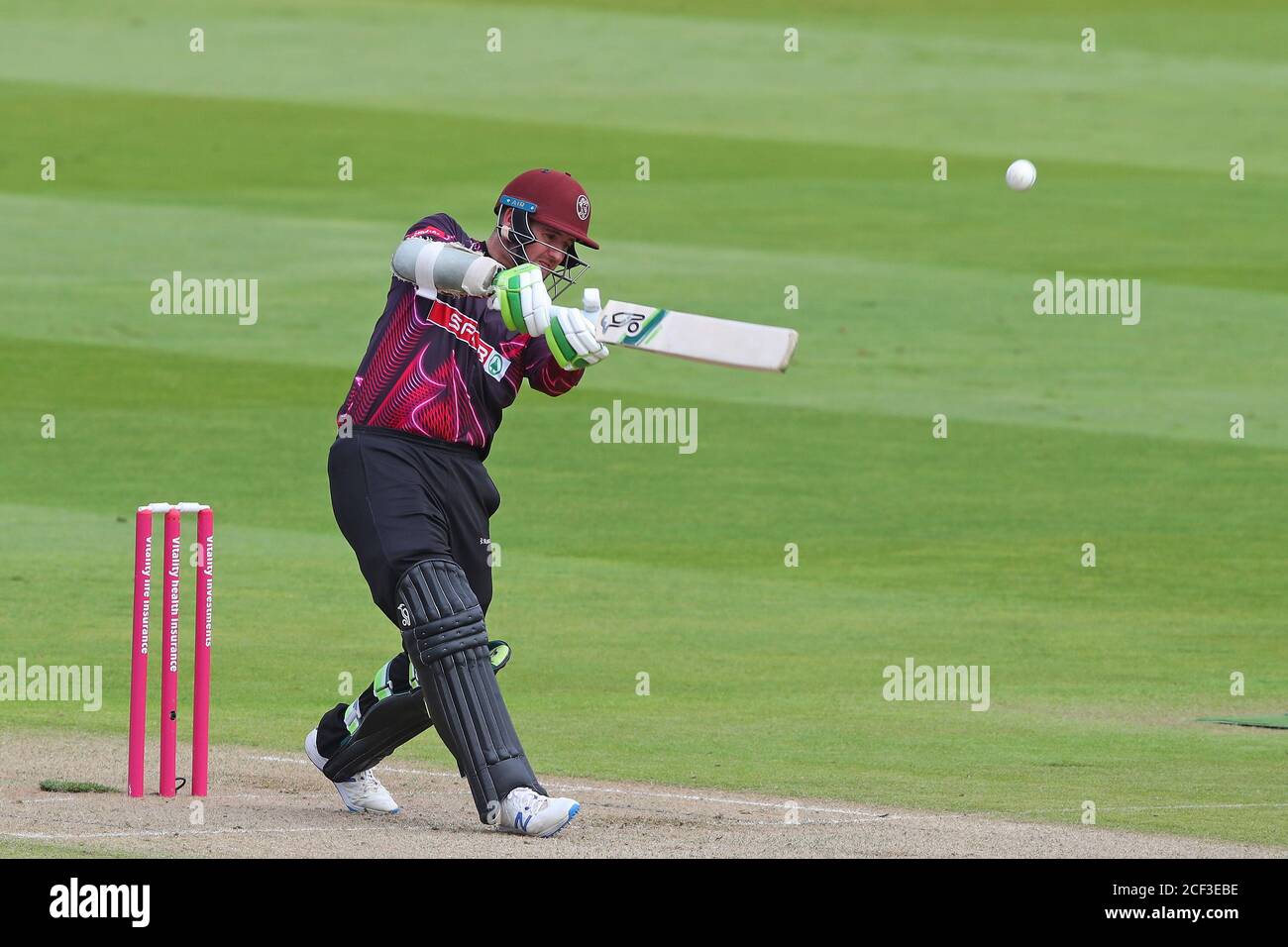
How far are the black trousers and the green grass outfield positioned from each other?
1.40 m

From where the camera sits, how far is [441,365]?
24.8 ft

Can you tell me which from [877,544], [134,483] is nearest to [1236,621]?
[877,544]

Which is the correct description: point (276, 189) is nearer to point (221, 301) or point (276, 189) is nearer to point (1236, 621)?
point (221, 301)

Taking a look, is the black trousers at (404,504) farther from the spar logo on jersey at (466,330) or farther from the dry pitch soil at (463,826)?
the dry pitch soil at (463,826)

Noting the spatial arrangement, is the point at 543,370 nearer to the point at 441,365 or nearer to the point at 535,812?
the point at 441,365

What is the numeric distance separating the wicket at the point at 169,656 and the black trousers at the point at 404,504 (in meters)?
0.63

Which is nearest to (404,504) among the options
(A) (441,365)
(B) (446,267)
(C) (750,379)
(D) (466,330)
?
(A) (441,365)

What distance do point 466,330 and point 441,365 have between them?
135 millimetres

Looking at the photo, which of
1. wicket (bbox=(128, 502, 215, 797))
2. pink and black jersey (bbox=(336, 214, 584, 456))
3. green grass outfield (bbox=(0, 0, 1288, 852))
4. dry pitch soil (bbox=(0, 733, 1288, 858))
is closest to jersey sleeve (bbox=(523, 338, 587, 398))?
pink and black jersey (bbox=(336, 214, 584, 456))

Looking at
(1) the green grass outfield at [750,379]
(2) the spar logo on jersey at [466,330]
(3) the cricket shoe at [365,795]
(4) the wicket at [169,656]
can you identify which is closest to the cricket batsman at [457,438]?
(2) the spar logo on jersey at [466,330]

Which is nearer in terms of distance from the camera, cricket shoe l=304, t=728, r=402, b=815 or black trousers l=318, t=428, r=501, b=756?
black trousers l=318, t=428, r=501, b=756

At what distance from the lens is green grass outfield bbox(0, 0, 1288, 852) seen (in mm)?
10562

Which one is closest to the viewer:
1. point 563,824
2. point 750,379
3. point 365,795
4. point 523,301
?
point 523,301

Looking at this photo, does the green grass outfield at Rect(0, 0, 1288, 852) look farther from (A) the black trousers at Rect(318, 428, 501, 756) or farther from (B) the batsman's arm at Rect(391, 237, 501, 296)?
(B) the batsman's arm at Rect(391, 237, 501, 296)
